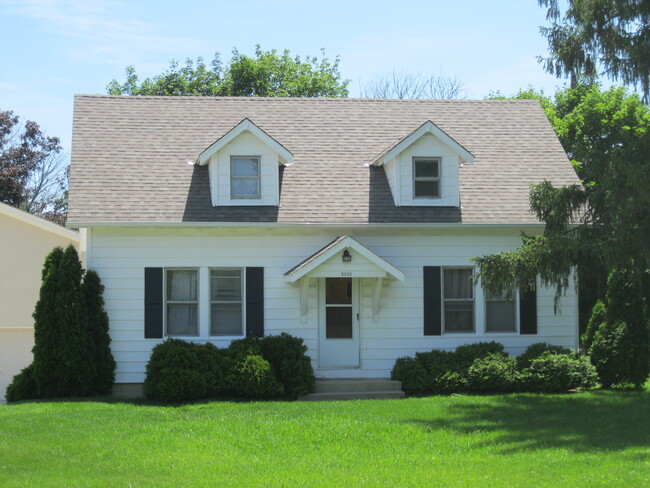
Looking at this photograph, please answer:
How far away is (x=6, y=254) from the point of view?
21.7 metres

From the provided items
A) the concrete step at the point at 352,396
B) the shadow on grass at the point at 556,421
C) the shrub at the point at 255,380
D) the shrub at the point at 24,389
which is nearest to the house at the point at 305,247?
the concrete step at the point at 352,396

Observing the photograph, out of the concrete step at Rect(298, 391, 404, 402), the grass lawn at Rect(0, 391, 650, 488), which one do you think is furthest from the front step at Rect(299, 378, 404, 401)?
the grass lawn at Rect(0, 391, 650, 488)

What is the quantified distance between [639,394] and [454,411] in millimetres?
4487

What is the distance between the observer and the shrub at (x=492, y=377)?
1695 cm

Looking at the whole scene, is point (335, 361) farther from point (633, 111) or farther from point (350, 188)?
point (633, 111)


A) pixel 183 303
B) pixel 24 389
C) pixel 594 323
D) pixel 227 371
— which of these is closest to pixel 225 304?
pixel 183 303

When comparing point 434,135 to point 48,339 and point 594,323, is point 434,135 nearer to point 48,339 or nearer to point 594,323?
point 594,323

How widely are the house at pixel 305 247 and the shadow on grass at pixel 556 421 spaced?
286cm

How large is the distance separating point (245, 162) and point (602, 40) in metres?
7.69

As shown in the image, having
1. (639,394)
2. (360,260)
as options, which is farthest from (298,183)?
(639,394)

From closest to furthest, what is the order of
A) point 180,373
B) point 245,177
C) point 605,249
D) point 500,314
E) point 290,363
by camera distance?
point 605,249
point 180,373
point 290,363
point 245,177
point 500,314

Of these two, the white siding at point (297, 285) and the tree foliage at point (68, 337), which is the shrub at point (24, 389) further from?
the white siding at point (297, 285)

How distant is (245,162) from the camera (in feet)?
60.8

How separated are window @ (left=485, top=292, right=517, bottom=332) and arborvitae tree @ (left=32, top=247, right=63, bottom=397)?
355 inches
